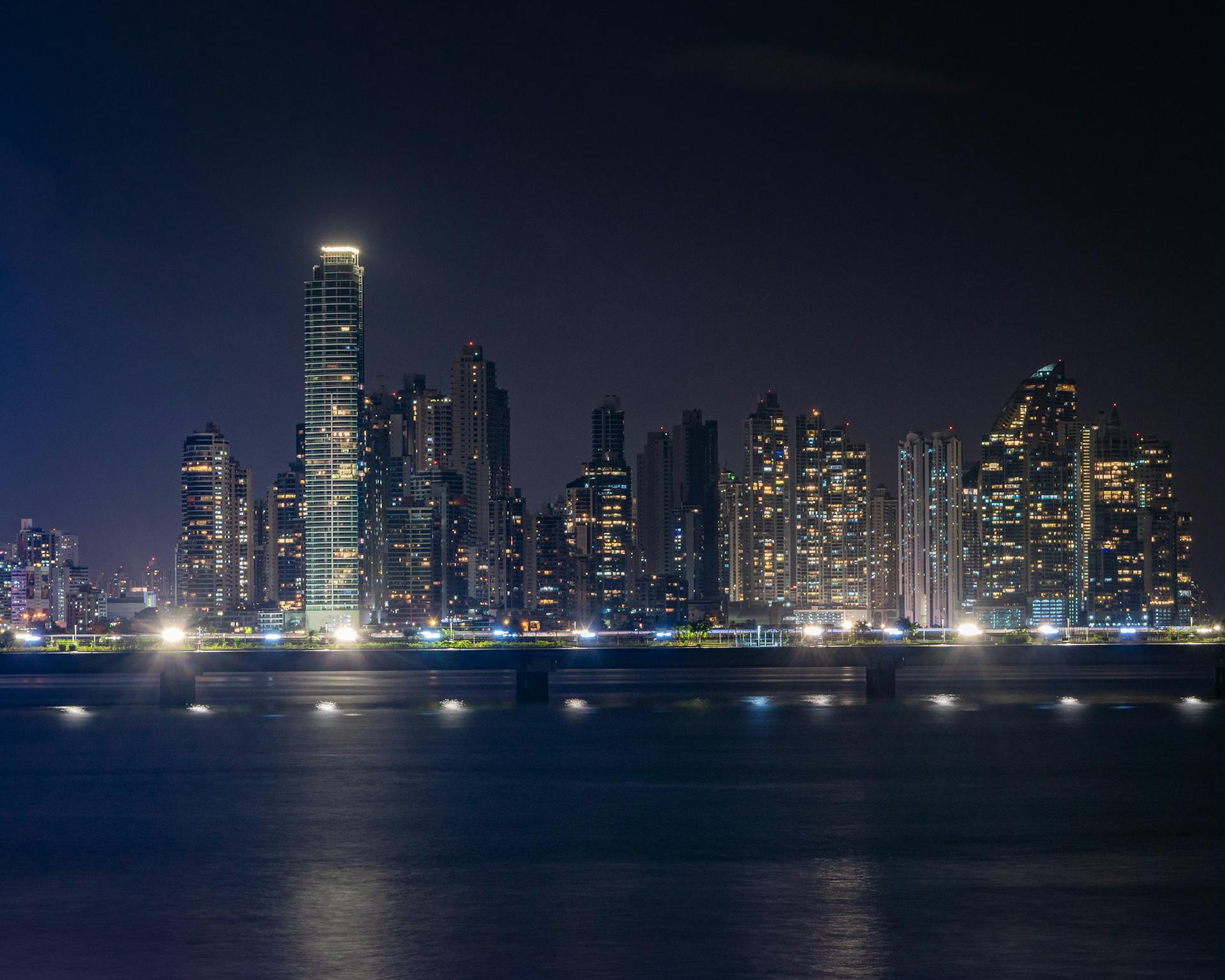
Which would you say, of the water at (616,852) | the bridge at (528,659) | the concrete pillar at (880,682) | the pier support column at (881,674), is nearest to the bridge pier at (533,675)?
the bridge at (528,659)

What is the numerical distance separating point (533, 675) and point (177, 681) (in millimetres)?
29959

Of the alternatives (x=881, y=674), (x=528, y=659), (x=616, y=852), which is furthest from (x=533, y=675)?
(x=616, y=852)

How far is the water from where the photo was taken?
32531 millimetres

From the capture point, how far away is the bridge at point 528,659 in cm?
13438

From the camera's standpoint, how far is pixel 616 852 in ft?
160

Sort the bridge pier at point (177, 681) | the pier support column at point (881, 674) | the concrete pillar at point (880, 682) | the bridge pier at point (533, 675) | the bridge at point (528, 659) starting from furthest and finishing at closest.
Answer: the concrete pillar at point (880, 682)
the pier support column at point (881, 674)
the bridge pier at point (533, 675)
the bridge pier at point (177, 681)
the bridge at point (528, 659)

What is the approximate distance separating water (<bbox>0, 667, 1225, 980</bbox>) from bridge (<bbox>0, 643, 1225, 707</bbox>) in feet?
103

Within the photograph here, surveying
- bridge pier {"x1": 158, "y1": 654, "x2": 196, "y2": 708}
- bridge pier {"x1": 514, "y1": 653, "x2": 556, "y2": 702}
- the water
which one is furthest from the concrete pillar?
bridge pier {"x1": 158, "y1": 654, "x2": 196, "y2": 708}

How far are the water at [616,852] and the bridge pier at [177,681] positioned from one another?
31746 millimetres

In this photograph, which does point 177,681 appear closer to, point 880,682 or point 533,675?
point 533,675

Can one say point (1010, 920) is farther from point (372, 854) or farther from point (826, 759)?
point (826, 759)

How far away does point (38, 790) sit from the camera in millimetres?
67688

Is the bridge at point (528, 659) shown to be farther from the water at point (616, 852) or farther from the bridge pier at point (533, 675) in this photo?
the water at point (616, 852)

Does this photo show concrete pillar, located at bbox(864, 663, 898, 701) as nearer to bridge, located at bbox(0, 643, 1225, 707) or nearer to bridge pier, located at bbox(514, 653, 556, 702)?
bridge, located at bbox(0, 643, 1225, 707)
